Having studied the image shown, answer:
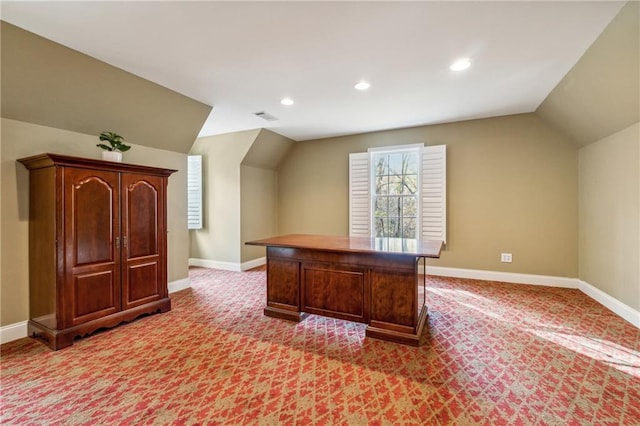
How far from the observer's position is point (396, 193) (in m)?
5.26

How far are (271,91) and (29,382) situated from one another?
11.1 ft

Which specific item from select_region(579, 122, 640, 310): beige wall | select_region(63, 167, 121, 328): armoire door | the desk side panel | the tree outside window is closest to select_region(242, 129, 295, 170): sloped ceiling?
the tree outside window

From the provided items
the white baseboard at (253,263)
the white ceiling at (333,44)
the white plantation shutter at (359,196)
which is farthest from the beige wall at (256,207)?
the white ceiling at (333,44)

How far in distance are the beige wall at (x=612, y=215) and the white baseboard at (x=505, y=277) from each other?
0.77ft

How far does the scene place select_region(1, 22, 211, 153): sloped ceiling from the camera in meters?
2.39

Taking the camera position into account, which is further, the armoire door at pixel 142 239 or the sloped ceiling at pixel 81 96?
the armoire door at pixel 142 239

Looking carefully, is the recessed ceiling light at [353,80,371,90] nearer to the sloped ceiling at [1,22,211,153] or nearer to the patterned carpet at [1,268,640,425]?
the sloped ceiling at [1,22,211,153]

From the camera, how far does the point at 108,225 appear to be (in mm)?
2914

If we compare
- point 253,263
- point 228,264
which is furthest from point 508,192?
point 228,264

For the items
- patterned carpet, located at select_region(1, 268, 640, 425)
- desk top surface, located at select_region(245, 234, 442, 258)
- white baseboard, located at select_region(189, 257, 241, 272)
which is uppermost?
desk top surface, located at select_region(245, 234, 442, 258)

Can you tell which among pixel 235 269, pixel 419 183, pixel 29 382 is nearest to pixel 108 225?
pixel 29 382

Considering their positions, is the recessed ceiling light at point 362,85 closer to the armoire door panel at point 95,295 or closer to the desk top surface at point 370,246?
the desk top surface at point 370,246

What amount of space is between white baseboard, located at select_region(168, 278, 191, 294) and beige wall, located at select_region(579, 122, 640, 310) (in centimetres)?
543

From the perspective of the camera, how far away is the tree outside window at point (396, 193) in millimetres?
5133
